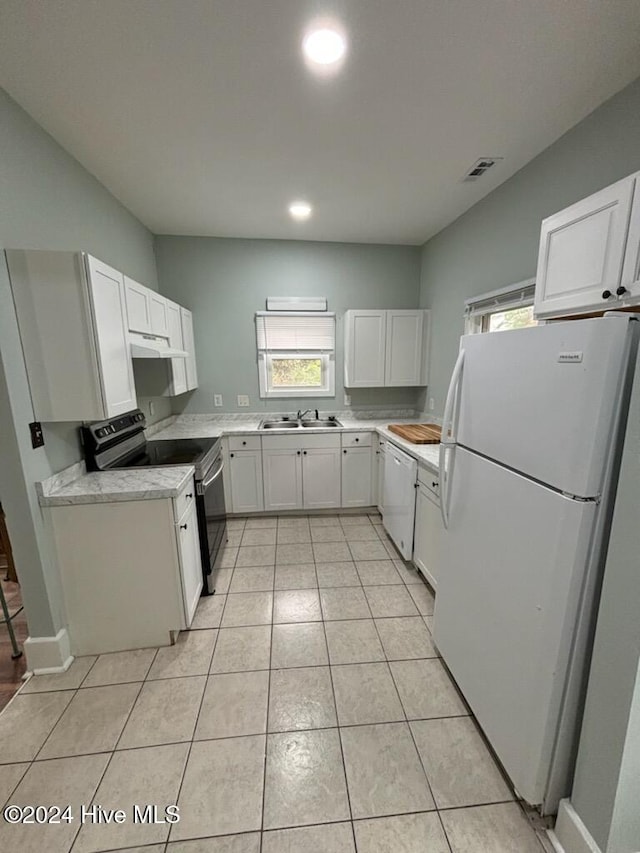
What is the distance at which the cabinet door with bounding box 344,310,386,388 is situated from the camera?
3.40m

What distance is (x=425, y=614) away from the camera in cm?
211

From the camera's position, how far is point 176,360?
285 cm

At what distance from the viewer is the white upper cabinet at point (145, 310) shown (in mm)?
2062

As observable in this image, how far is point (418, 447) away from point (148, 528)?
1.84m

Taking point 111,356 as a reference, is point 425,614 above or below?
below

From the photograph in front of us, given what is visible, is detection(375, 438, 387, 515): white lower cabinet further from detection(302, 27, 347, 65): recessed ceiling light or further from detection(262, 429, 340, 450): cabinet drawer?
detection(302, 27, 347, 65): recessed ceiling light

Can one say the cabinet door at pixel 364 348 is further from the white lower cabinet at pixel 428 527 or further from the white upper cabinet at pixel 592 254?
the white upper cabinet at pixel 592 254

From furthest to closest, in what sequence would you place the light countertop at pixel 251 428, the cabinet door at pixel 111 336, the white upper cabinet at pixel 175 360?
the white upper cabinet at pixel 175 360
the light countertop at pixel 251 428
the cabinet door at pixel 111 336

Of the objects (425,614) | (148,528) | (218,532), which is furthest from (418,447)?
(148,528)

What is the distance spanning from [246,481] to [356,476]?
1076 millimetres

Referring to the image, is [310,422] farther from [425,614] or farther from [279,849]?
[279,849]

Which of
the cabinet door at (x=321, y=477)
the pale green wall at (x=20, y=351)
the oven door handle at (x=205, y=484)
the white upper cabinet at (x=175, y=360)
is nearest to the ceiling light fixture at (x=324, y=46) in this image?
the pale green wall at (x=20, y=351)

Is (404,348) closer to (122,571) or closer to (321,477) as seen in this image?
(321,477)

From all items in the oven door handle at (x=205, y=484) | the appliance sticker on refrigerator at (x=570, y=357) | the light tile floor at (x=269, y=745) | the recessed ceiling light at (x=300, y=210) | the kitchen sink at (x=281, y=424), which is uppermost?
the recessed ceiling light at (x=300, y=210)
